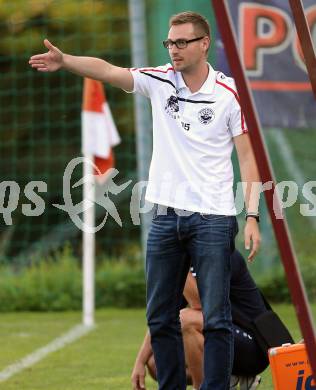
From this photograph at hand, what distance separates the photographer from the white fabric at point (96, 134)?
10.2 meters

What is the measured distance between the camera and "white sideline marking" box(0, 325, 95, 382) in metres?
Result: 7.62

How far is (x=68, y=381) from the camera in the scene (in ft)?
23.6

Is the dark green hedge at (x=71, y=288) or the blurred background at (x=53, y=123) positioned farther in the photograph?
the blurred background at (x=53, y=123)

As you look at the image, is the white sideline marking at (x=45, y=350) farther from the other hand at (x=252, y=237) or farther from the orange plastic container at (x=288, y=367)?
the other hand at (x=252, y=237)

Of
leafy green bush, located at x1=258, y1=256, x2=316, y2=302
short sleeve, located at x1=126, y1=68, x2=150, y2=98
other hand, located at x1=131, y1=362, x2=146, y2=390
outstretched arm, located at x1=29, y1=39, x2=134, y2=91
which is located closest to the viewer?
outstretched arm, located at x1=29, y1=39, x2=134, y2=91

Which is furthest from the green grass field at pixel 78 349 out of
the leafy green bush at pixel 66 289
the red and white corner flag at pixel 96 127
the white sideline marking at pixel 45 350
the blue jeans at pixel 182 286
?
the red and white corner flag at pixel 96 127

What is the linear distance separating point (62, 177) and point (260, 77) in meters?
10.4

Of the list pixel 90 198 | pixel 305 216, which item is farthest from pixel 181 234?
pixel 90 198

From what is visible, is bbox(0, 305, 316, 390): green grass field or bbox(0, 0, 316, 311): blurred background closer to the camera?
bbox(0, 305, 316, 390): green grass field

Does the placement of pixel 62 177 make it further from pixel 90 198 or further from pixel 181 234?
pixel 181 234

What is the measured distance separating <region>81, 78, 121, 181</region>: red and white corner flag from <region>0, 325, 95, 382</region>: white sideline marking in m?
1.27

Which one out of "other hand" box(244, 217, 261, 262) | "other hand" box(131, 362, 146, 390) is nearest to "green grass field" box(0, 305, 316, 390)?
"other hand" box(131, 362, 146, 390)

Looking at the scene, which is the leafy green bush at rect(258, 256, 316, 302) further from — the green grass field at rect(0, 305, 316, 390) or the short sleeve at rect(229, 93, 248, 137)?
the short sleeve at rect(229, 93, 248, 137)

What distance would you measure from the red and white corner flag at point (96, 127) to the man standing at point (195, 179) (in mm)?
4663
